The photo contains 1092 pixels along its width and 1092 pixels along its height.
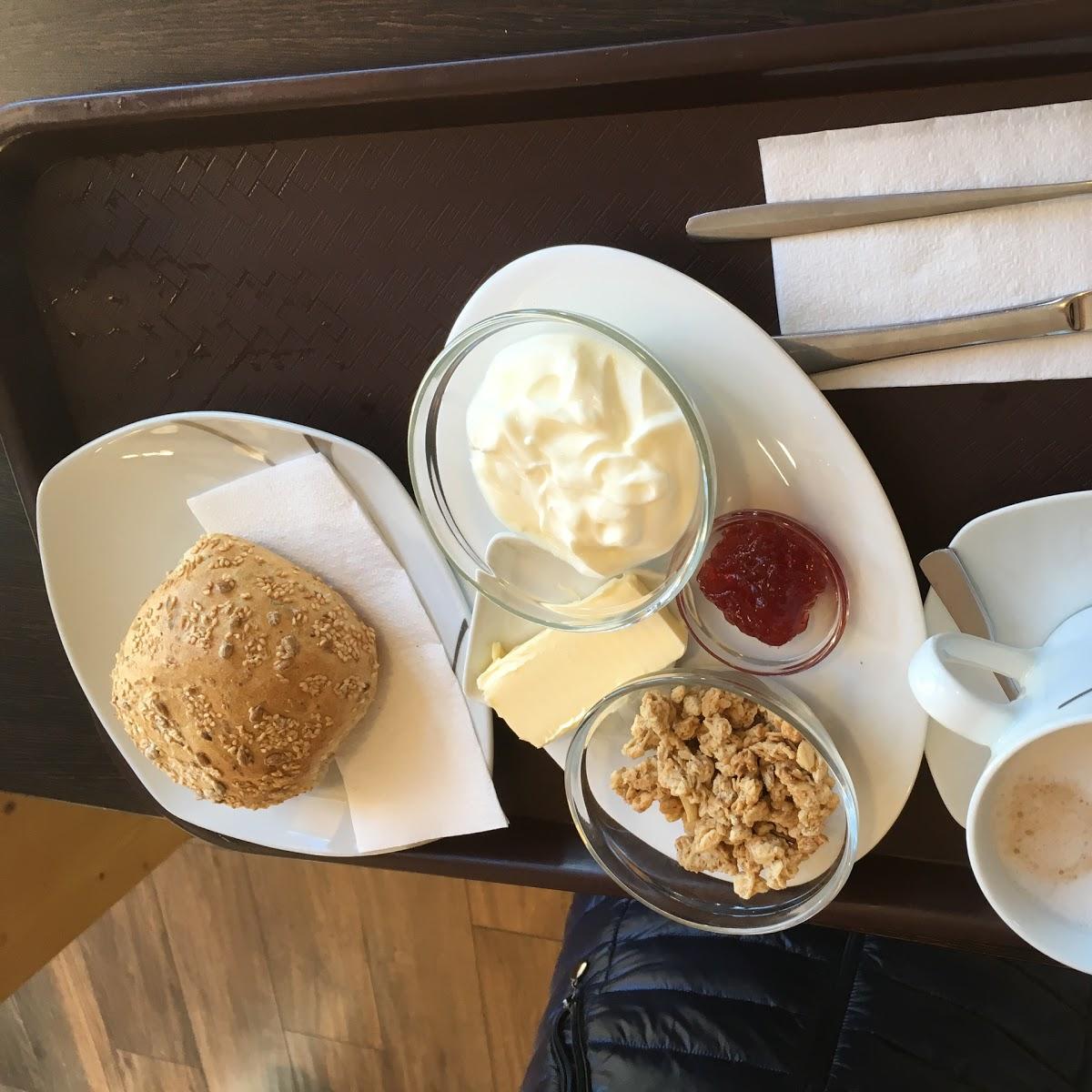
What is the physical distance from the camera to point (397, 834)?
1338 mm

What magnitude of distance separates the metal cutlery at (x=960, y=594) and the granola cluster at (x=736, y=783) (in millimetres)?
216

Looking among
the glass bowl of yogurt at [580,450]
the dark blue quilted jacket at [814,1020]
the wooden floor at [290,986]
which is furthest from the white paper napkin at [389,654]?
the wooden floor at [290,986]

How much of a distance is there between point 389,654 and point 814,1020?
33.5 inches

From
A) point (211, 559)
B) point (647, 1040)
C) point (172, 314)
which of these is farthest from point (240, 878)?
point (172, 314)

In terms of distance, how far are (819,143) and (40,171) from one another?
987 mm

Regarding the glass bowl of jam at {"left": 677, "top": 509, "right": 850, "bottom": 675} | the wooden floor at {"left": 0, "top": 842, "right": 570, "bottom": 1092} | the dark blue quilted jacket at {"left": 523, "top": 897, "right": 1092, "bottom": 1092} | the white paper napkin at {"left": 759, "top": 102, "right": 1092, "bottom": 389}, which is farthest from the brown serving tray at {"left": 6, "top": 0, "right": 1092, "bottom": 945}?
the wooden floor at {"left": 0, "top": 842, "right": 570, "bottom": 1092}

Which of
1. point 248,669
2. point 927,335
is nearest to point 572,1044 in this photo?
point 248,669

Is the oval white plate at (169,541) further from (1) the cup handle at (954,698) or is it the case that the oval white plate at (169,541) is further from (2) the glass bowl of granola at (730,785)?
(1) the cup handle at (954,698)

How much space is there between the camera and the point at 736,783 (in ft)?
3.78

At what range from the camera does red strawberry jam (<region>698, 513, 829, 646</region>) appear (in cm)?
108

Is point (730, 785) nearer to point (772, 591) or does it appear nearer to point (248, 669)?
point (772, 591)

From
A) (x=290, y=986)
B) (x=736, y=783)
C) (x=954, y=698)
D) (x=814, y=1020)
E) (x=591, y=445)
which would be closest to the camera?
(x=954, y=698)

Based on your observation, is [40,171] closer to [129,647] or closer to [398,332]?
[398,332]

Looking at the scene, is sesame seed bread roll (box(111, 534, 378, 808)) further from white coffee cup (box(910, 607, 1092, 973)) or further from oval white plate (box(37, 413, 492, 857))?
white coffee cup (box(910, 607, 1092, 973))
